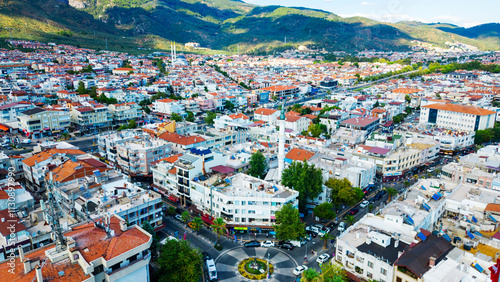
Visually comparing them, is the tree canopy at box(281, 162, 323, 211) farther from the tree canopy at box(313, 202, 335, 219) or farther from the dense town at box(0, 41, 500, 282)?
the tree canopy at box(313, 202, 335, 219)

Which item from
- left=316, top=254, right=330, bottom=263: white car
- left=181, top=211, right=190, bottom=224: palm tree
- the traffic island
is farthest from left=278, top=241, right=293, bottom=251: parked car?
left=181, top=211, right=190, bottom=224: palm tree

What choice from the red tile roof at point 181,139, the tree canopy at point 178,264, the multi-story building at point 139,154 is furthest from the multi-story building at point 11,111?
the tree canopy at point 178,264

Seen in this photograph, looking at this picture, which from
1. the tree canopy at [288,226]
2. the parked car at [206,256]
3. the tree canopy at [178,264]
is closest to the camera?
the tree canopy at [178,264]

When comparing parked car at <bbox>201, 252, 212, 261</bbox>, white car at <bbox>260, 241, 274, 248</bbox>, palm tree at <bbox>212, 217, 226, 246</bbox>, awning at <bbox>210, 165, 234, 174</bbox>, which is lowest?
parked car at <bbox>201, 252, 212, 261</bbox>

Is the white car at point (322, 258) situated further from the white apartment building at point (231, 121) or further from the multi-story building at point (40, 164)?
the white apartment building at point (231, 121)

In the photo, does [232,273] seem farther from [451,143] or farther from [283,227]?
[451,143]

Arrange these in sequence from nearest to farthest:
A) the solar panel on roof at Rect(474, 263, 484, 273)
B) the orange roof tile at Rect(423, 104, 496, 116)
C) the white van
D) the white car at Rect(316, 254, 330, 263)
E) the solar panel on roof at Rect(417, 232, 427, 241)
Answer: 1. the solar panel on roof at Rect(474, 263, 484, 273)
2. the solar panel on roof at Rect(417, 232, 427, 241)
3. the white car at Rect(316, 254, 330, 263)
4. the white van
5. the orange roof tile at Rect(423, 104, 496, 116)

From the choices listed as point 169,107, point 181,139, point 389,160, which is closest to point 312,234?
→ point 389,160
